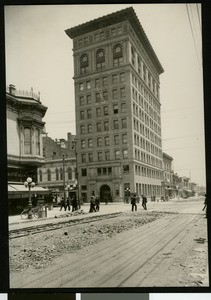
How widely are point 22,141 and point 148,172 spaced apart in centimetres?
Result: 157

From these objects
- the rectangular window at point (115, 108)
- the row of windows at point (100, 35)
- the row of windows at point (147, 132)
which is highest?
the row of windows at point (100, 35)

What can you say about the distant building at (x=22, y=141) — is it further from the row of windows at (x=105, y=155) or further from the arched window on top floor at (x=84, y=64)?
the arched window on top floor at (x=84, y=64)

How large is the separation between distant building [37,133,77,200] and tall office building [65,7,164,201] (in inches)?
4.1

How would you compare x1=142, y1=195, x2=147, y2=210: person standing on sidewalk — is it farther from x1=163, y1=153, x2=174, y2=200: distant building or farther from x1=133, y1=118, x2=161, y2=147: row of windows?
x1=133, y1=118, x2=161, y2=147: row of windows

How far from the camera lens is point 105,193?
482 centimetres

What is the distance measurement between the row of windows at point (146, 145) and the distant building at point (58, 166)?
2.61 feet

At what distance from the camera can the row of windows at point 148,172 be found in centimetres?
484

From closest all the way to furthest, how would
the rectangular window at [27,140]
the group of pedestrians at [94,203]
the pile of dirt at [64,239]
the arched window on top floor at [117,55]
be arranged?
1. the pile of dirt at [64,239]
2. the rectangular window at [27,140]
3. the group of pedestrians at [94,203]
4. the arched window on top floor at [117,55]

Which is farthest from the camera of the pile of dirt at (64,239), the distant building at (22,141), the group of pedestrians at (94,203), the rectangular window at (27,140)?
the group of pedestrians at (94,203)

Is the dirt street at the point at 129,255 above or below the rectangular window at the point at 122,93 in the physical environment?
below

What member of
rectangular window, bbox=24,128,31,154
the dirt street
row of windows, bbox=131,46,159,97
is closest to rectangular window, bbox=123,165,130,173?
the dirt street

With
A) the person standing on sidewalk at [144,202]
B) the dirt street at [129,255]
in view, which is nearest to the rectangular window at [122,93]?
the person standing on sidewalk at [144,202]

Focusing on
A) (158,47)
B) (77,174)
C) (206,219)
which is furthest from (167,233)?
(158,47)

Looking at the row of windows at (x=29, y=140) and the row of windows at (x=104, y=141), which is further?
the row of windows at (x=104, y=141)
